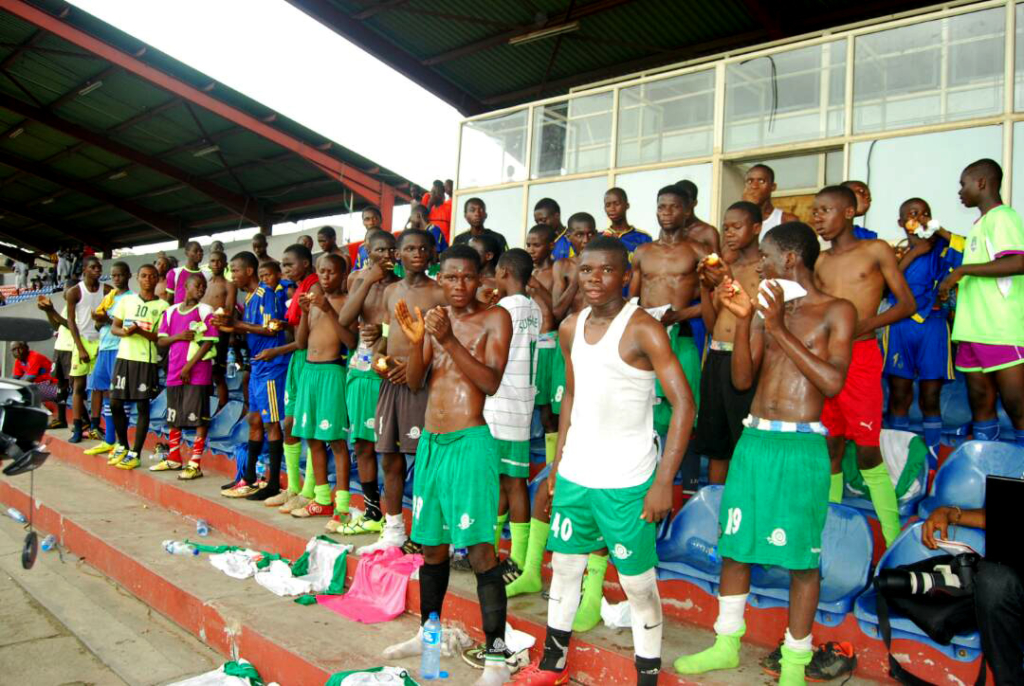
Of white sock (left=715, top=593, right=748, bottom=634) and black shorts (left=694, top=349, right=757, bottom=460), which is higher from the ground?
black shorts (left=694, top=349, right=757, bottom=460)

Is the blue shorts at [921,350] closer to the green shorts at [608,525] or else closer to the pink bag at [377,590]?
the green shorts at [608,525]

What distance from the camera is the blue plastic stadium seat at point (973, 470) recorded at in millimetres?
3291

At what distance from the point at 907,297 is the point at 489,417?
230cm

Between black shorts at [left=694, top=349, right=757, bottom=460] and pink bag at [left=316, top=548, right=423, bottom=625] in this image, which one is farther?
pink bag at [left=316, top=548, right=423, bottom=625]

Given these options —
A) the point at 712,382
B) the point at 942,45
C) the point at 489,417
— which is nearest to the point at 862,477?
the point at 712,382

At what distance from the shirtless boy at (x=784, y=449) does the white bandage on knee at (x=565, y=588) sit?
49 cm

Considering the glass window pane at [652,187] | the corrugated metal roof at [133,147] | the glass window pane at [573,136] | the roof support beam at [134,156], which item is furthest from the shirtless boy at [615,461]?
the roof support beam at [134,156]

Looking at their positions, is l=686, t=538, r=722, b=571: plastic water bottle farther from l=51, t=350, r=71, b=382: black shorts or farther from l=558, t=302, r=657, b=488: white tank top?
l=51, t=350, r=71, b=382: black shorts

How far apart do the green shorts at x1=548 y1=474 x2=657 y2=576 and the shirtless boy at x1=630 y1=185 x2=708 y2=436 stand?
1.60 m

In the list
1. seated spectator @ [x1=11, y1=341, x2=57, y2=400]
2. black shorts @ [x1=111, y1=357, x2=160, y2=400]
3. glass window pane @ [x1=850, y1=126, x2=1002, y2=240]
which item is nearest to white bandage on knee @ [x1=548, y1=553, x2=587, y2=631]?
glass window pane @ [x1=850, y1=126, x2=1002, y2=240]

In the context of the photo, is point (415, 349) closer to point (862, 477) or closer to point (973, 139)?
point (862, 477)

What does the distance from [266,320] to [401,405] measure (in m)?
2.23

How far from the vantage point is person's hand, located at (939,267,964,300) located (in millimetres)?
4137

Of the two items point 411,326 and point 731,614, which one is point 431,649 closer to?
point 731,614
